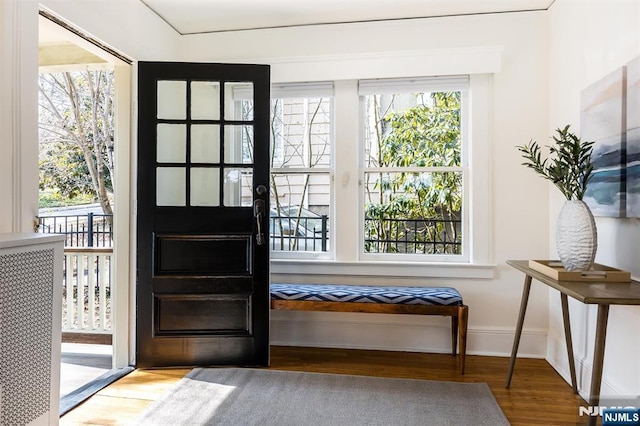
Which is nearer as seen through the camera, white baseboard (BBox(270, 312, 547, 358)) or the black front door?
the black front door

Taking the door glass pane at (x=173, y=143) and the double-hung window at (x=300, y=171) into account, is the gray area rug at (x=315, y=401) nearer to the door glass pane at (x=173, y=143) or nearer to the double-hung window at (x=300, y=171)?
the double-hung window at (x=300, y=171)

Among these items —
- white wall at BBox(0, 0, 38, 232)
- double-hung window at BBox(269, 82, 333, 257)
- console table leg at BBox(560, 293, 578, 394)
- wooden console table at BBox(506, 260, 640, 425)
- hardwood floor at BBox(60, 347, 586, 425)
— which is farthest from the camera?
double-hung window at BBox(269, 82, 333, 257)

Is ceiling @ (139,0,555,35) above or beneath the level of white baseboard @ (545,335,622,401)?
above

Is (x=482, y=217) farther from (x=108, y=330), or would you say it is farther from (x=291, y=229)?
(x=108, y=330)

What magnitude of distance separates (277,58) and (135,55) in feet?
3.32

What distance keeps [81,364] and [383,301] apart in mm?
2204

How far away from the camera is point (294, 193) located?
3.15m

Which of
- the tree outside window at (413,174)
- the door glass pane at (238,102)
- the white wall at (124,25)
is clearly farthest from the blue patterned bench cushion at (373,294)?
the white wall at (124,25)

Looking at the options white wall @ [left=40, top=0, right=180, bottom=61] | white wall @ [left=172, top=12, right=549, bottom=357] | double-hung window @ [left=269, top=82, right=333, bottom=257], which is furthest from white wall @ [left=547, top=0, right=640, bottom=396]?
white wall @ [left=40, top=0, right=180, bottom=61]

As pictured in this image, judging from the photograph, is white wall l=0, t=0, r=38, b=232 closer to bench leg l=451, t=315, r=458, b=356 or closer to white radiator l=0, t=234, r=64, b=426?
white radiator l=0, t=234, r=64, b=426

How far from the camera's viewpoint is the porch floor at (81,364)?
7.95ft

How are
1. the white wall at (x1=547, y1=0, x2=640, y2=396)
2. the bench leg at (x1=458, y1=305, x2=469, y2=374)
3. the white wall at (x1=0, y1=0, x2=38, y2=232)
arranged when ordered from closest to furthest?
the white wall at (x1=0, y1=0, x2=38, y2=232) < the white wall at (x1=547, y1=0, x2=640, y2=396) < the bench leg at (x1=458, y1=305, x2=469, y2=374)

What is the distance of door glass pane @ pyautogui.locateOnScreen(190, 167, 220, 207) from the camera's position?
2617 millimetres

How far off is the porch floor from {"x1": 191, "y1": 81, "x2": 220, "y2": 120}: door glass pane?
186 centimetres
